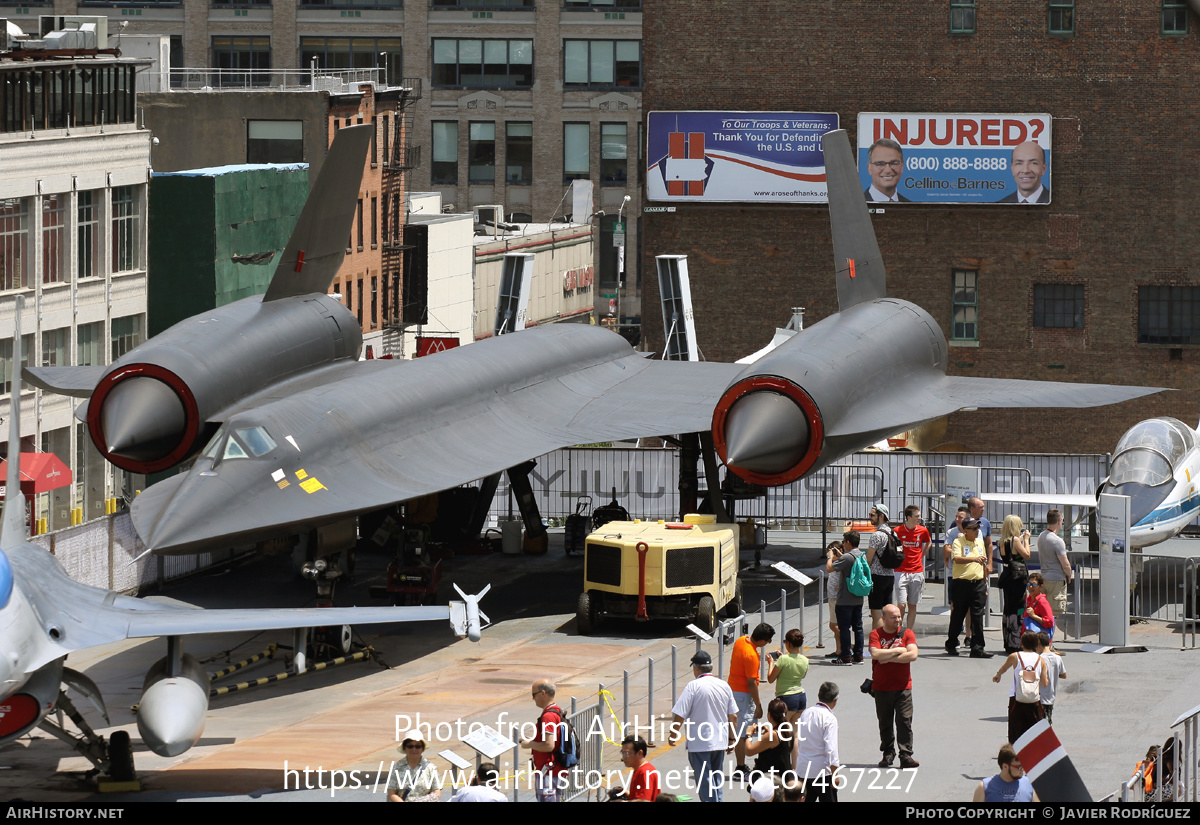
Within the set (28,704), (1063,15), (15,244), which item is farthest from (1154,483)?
(1063,15)

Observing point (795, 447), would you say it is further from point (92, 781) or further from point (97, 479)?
point (97, 479)

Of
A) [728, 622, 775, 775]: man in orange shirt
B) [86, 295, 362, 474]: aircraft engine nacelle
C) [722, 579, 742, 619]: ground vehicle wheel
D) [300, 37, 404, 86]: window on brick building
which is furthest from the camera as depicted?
[300, 37, 404, 86]: window on brick building

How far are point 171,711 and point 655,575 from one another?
1054cm

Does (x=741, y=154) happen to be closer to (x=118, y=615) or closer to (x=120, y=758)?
(x=120, y=758)

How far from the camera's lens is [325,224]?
32.9 metres

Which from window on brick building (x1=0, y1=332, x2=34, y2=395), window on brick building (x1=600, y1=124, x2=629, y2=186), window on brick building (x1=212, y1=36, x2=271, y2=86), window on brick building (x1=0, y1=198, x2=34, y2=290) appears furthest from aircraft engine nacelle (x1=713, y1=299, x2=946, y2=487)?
window on brick building (x1=212, y1=36, x2=271, y2=86)

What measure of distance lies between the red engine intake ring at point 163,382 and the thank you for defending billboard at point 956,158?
33.5 m

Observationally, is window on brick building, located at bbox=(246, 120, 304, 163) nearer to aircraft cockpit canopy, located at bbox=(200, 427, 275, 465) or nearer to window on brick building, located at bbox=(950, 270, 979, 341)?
window on brick building, located at bbox=(950, 270, 979, 341)

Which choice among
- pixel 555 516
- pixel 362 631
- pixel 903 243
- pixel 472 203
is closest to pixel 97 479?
pixel 555 516

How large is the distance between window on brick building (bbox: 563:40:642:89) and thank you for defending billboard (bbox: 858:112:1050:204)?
53.6 meters

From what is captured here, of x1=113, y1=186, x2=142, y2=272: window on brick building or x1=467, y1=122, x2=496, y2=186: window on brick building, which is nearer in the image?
x1=113, y1=186, x2=142, y2=272: window on brick building

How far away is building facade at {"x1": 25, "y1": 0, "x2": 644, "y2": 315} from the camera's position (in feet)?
357

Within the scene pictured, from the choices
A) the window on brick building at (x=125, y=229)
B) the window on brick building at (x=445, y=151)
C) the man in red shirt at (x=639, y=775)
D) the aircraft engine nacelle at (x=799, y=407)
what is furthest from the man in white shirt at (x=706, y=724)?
the window on brick building at (x=445, y=151)

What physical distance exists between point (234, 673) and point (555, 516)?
51.3ft
